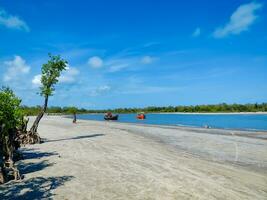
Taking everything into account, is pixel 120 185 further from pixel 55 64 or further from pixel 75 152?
pixel 55 64

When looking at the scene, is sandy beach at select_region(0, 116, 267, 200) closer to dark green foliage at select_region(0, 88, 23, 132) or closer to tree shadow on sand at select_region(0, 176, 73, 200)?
tree shadow on sand at select_region(0, 176, 73, 200)

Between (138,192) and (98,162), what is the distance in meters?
6.32

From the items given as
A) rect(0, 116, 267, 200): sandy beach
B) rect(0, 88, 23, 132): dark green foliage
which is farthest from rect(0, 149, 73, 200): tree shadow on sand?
rect(0, 88, 23, 132): dark green foliage

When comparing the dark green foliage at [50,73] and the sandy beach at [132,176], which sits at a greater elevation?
the dark green foliage at [50,73]

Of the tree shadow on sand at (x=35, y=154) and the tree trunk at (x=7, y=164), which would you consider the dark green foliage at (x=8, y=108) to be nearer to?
the tree trunk at (x=7, y=164)

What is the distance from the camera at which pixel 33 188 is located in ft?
44.7

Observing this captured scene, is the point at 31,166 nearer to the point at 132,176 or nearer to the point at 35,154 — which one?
the point at 35,154

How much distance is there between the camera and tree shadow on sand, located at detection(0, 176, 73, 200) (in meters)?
12.6

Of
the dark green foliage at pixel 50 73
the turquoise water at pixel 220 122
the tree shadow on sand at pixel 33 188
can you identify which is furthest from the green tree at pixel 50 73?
the turquoise water at pixel 220 122

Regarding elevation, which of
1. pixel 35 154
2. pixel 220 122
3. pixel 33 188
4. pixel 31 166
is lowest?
pixel 33 188

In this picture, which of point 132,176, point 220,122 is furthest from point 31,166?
point 220,122

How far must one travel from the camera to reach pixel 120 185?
46.4 ft

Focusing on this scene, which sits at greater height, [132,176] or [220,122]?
[220,122]

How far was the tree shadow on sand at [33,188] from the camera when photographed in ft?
41.3
